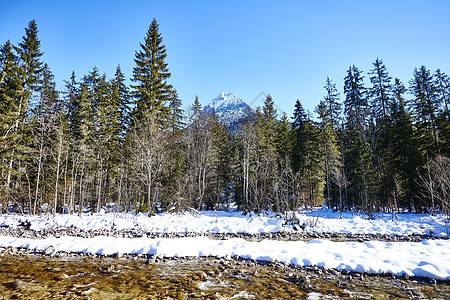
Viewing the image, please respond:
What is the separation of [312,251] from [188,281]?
15.7 feet

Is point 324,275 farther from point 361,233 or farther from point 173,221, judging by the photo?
point 173,221

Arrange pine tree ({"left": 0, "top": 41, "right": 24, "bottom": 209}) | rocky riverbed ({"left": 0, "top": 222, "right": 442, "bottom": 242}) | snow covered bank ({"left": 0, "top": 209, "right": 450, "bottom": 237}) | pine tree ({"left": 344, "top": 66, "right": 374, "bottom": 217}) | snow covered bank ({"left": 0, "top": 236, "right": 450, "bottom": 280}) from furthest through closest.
A: pine tree ({"left": 344, "top": 66, "right": 374, "bottom": 217}), pine tree ({"left": 0, "top": 41, "right": 24, "bottom": 209}), snow covered bank ({"left": 0, "top": 209, "right": 450, "bottom": 237}), rocky riverbed ({"left": 0, "top": 222, "right": 442, "bottom": 242}), snow covered bank ({"left": 0, "top": 236, "right": 450, "bottom": 280})

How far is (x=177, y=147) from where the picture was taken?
72.2ft

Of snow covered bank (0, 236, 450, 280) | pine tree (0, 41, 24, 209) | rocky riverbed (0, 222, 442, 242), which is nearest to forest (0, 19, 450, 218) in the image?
pine tree (0, 41, 24, 209)

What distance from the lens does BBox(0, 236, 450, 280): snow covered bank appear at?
6.37 metres

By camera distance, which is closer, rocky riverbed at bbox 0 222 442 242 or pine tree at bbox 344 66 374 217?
rocky riverbed at bbox 0 222 442 242

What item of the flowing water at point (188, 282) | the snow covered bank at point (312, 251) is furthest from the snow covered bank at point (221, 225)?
the flowing water at point (188, 282)

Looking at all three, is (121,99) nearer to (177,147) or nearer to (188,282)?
(177,147)

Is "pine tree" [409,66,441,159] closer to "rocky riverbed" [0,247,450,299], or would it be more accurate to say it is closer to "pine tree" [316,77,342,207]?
"pine tree" [316,77,342,207]

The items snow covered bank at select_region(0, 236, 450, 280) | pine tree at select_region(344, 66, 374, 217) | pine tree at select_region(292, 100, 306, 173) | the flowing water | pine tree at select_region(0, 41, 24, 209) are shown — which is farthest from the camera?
pine tree at select_region(292, 100, 306, 173)

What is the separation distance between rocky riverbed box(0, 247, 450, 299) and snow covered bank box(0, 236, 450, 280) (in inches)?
15.0

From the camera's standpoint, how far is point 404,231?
1364 centimetres

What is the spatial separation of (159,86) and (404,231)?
23.7 m

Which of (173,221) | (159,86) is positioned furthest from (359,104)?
(173,221)
